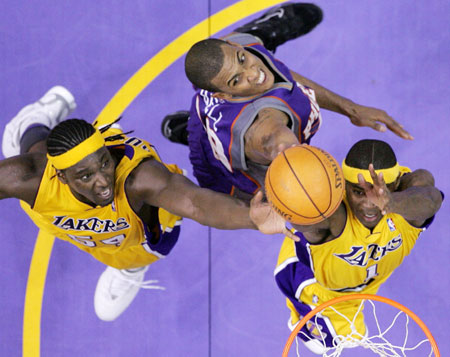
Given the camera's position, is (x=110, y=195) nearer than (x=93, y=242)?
Yes

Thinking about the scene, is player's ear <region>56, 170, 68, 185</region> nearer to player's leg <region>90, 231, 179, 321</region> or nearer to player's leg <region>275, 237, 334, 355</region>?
player's leg <region>90, 231, 179, 321</region>

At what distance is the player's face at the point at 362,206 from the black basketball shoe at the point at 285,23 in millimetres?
1977

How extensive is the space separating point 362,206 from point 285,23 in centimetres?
227

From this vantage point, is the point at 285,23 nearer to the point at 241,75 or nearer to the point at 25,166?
the point at 241,75

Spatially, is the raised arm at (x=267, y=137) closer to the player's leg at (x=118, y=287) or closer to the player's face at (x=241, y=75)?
the player's face at (x=241, y=75)

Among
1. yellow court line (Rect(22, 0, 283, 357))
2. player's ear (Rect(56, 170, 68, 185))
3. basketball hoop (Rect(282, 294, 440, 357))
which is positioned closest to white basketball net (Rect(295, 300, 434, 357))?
basketball hoop (Rect(282, 294, 440, 357))

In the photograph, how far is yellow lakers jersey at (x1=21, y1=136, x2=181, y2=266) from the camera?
396 cm

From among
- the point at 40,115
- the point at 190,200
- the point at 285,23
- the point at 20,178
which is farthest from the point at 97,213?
the point at 285,23

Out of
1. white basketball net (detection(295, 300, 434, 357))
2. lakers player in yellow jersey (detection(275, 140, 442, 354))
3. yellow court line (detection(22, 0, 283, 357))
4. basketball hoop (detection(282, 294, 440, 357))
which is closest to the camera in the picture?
lakers player in yellow jersey (detection(275, 140, 442, 354))

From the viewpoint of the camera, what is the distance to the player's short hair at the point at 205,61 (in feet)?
12.5

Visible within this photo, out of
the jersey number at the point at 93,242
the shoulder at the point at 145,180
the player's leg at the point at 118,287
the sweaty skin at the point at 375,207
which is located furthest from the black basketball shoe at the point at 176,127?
the sweaty skin at the point at 375,207

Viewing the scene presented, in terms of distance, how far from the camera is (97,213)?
4051 mm

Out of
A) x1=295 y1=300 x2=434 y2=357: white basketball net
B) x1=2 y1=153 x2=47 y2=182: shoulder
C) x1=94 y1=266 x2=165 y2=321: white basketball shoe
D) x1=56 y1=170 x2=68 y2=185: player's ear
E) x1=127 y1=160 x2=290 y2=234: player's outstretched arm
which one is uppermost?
x1=2 y1=153 x2=47 y2=182: shoulder

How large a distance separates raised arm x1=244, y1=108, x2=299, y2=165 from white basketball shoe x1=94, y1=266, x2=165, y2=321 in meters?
1.71
